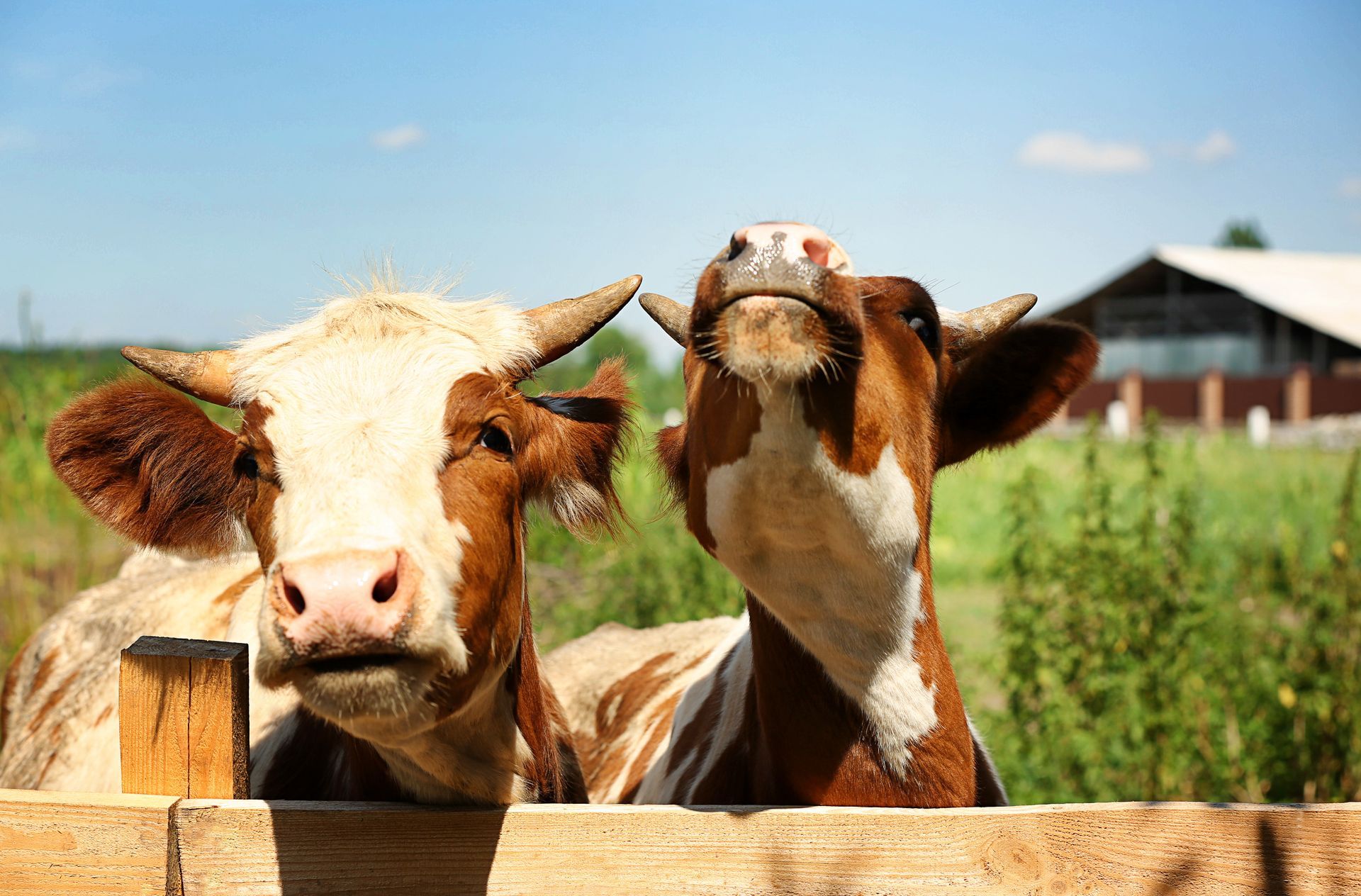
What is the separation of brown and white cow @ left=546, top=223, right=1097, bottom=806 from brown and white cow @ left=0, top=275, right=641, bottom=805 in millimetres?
424

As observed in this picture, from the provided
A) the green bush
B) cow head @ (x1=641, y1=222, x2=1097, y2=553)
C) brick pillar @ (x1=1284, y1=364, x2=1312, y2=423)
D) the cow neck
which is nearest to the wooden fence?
the cow neck

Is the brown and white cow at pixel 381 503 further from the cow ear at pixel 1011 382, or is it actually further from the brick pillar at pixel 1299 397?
the brick pillar at pixel 1299 397

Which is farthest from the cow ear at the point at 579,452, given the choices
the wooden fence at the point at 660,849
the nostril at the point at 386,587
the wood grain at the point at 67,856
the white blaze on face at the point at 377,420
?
the wood grain at the point at 67,856

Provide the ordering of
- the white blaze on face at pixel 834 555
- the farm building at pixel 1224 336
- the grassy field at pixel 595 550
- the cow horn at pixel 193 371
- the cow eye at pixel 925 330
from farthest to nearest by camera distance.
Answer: the farm building at pixel 1224 336 < the grassy field at pixel 595 550 < the cow horn at pixel 193 371 < the cow eye at pixel 925 330 < the white blaze on face at pixel 834 555

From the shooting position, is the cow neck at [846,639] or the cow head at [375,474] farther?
the cow neck at [846,639]

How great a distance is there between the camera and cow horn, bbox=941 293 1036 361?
2814 millimetres

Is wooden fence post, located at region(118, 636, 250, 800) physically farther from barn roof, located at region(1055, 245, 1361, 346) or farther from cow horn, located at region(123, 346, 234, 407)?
barn roof, located at region(1055, 245, 1361, 346)

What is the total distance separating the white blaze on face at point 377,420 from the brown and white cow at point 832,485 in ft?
1.92

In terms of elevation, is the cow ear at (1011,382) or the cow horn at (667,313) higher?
the cow horn at (667,313)

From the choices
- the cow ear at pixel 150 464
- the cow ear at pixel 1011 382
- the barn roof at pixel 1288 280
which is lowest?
the cow ear at pixel 150 464

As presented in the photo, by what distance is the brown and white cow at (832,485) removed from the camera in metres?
2.07

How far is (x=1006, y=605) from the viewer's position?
5.90 m

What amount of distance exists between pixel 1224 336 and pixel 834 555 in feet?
143

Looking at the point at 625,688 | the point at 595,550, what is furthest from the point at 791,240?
the point at 595,550
